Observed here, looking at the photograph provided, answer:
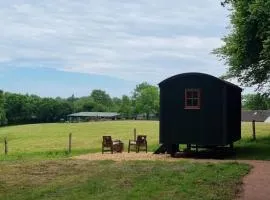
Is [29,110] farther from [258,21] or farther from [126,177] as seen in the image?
[126,177]

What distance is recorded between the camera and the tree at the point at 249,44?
2831 centimetres

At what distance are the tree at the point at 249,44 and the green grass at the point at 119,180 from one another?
430 inches

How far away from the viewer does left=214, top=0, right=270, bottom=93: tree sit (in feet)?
92.9

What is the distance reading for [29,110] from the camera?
139750mm

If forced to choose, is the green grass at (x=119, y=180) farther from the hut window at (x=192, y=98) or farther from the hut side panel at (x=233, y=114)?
the hut side panel at (x=233, y=114)

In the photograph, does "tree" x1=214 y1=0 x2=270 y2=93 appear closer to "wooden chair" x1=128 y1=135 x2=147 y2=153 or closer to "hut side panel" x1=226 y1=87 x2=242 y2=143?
"hut side panel" x1=226 y1=87 x2=242 y2=143

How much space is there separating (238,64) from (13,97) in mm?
115166

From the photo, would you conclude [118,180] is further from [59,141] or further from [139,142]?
[59,141]

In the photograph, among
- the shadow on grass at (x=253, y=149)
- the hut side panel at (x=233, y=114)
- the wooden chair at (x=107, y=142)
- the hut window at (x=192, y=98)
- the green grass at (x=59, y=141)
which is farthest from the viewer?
the green grass at (x=59, y=141)

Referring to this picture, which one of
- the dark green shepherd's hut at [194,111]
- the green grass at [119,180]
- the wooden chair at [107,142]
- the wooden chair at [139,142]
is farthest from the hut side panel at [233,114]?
the green grass at [119,180]

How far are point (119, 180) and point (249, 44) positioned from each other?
18152 mm

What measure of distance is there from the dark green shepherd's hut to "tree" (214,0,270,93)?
4845 mm

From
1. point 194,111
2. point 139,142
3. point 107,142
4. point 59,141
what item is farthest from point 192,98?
point 59,141

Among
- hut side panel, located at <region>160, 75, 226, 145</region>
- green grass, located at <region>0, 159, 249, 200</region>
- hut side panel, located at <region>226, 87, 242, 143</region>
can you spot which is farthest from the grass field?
hut side panel, located at <region>226, 87, 242, 143</region>
